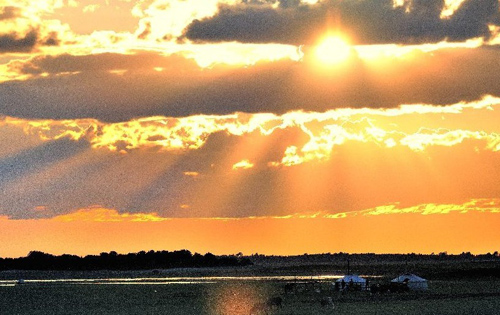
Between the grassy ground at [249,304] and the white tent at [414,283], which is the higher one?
the white tent at [414,283]

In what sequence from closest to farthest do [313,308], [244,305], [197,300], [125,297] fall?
1. [313,308]
2. [244,305]
3. [197,300]
4. [125,297]

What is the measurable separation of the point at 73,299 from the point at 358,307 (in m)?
45.2

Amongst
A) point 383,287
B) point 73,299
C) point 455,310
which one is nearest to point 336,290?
point 383,287

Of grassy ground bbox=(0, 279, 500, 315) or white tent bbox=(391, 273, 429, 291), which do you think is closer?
grassy ground bbox=(0, 279, 500, 315)

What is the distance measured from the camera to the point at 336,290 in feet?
454

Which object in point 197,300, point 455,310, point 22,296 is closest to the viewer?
point 455,310

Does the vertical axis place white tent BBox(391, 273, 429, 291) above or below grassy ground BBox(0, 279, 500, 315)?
above

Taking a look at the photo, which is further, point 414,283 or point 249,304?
point 414,283

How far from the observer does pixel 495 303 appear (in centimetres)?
10475

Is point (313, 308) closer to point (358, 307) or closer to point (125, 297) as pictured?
point (358, 307)

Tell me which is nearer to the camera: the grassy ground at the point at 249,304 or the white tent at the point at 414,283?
the grassy ground at the point at 249,304

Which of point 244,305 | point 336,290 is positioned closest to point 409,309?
point 244,305

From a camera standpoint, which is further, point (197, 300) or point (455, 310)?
point (197, 300)

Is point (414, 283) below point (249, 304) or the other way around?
the other way around
